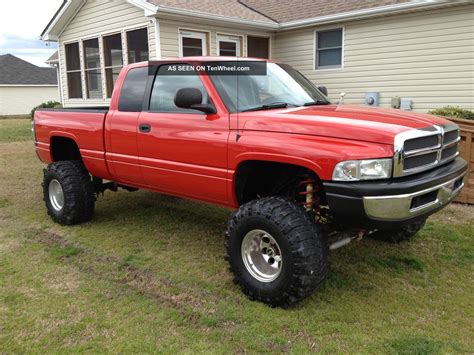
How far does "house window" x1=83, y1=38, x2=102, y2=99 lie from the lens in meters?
14.1

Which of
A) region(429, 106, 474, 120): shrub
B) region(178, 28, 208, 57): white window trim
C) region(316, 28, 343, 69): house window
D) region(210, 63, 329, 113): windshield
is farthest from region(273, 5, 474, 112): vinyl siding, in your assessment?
region(210, 63, 329, 113): windshield

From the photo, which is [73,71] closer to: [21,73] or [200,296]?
[200,296]

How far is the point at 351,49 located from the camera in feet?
40.1

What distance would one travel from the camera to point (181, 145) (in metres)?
4.32

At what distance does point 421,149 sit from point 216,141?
5.54 feet

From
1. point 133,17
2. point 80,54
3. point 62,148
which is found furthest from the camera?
point 80,54

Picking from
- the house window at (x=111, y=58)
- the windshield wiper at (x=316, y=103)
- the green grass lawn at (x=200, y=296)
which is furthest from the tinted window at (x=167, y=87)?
the house window at (x=111, y=58)

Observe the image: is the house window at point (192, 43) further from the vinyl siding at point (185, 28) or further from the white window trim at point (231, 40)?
the white window trim at point (231, 40)

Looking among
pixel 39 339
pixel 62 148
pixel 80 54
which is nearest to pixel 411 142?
pixel 39 339

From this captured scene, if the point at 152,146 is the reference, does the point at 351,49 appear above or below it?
above

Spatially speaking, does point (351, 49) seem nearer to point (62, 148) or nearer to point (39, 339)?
point (62, 148)

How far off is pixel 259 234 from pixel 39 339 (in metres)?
1.82

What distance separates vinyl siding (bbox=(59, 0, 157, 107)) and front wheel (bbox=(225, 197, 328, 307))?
335 inches

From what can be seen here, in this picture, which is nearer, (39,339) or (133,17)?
(39,339)
